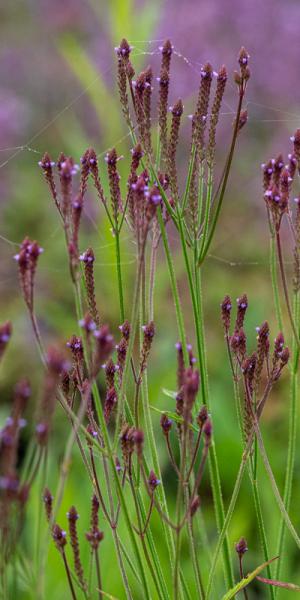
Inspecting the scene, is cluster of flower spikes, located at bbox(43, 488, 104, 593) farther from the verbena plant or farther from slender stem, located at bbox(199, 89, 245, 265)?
slender stem, located at bbox(199, 89, 245, 265)

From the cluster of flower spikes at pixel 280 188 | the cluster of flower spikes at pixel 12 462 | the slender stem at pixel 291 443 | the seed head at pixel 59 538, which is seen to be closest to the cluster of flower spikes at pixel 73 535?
the seed head at pixel 59 538

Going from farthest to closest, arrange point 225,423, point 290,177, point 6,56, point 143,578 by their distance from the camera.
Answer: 1. point 6,56
2. point 225,423
3. point 290,177
4. point 143,578

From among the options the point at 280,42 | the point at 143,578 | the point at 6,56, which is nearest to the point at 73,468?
the point at 143,578

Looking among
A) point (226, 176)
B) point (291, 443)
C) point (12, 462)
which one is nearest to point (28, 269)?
point (12, 462)

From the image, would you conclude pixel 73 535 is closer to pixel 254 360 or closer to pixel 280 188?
pixel 254 360

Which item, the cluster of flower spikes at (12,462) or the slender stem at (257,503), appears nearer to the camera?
the cluster of flower spikes at (12,462)

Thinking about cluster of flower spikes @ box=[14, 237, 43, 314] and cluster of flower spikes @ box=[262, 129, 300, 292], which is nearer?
cluster of flower spikes @ box=[14, 237, 43, 314]

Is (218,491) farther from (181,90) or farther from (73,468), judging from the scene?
(181,90)

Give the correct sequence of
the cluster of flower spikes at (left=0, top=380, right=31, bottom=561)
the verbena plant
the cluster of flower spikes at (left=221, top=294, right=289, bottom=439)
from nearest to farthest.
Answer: the cluster of flower spikes at (left=0, top=380, right=31, bottom=561) → the verbena plant → the cluster of flower spikes at (left=221, top=294, right=289, bottom=439)

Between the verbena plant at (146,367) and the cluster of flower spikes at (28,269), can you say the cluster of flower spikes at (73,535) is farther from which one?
the cluster of flower spikes at (28,269)

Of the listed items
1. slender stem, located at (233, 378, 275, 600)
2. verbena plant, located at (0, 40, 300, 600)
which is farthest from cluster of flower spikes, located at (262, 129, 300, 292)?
slender stem, located at (233, 378, 275, 600)

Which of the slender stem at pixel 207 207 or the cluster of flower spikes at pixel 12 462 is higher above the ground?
the slender stem at pixel 207 207
